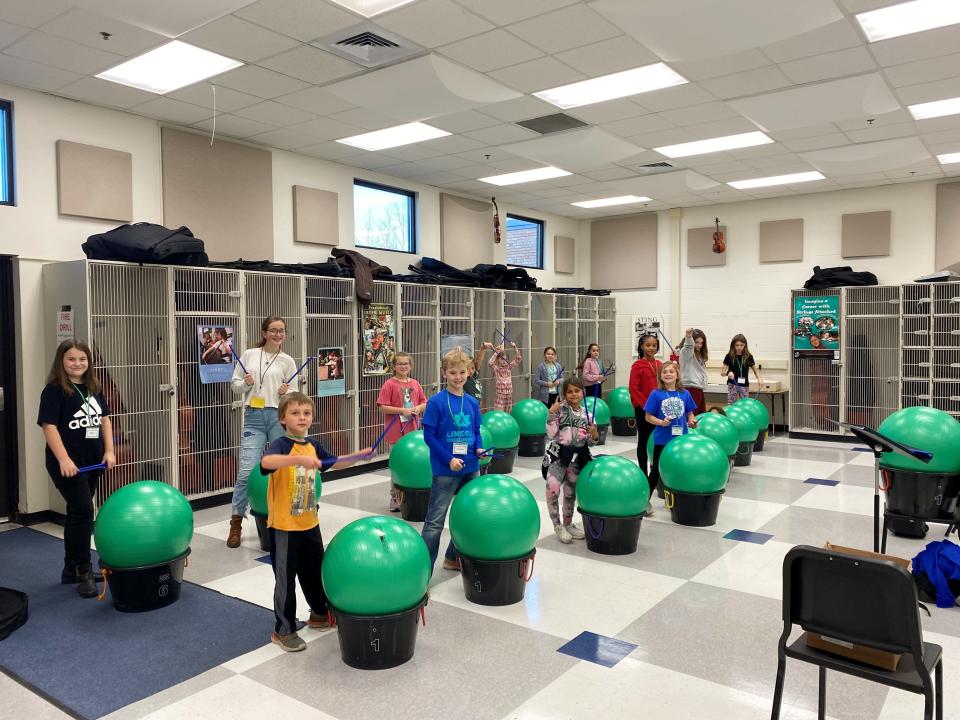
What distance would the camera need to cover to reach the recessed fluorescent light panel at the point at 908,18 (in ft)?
15.1

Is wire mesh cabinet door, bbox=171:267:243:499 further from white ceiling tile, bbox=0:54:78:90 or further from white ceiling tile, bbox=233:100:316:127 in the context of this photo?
white ceiling tile, bbox=0:54:78:90

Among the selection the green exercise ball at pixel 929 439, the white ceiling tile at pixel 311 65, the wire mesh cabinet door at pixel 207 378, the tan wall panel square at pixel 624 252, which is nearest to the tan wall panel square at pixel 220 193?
the wire mesh cabinet door at pixel 207 378

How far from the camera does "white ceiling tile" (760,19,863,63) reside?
4.91m

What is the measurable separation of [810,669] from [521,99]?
5026 mm

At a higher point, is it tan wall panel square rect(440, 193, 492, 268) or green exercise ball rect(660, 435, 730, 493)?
tan wall panel square rect(440, 193, 492, 268)

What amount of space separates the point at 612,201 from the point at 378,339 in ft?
17.0

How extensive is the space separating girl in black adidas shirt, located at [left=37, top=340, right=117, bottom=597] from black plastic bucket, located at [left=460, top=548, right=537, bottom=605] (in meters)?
2.26

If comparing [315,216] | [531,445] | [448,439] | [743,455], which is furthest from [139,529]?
[743,455]

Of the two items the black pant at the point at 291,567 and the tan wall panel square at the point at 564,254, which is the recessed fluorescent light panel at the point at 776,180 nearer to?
the tan wall panel square at the point at 564,254

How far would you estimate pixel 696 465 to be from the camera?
5418mm

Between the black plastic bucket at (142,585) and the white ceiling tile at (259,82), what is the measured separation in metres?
3.71

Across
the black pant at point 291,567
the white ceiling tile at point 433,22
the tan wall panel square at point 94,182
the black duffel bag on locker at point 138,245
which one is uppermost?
the white ceiling tile at point 433,22

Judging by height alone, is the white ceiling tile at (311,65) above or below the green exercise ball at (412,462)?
above

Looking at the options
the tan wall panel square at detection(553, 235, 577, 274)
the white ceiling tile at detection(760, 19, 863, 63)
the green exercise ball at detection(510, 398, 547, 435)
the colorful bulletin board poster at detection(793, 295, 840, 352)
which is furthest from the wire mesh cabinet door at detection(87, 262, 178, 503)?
the colorful bulletin board poster at detection(793, 295, 840, 352)
